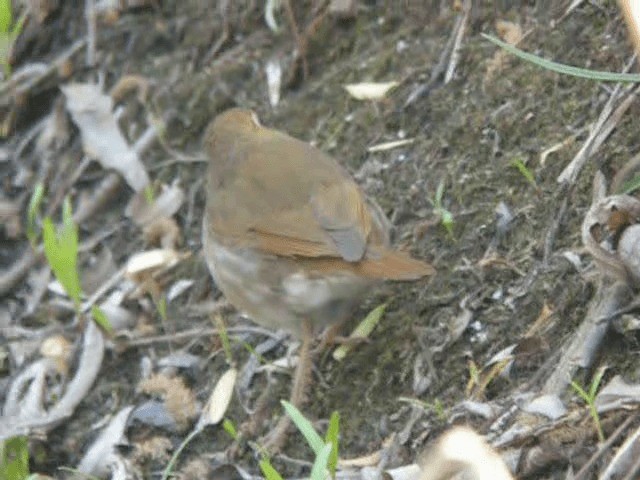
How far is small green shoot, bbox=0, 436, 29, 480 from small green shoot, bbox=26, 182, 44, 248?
0.97 m

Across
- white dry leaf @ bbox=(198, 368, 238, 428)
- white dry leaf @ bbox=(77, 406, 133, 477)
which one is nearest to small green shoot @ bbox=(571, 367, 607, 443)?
white dry leaf @ bbox=(198, 368, 238, 428)

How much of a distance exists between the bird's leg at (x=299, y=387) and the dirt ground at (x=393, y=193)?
0.04 meters

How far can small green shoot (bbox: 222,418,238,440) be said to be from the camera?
441 cm

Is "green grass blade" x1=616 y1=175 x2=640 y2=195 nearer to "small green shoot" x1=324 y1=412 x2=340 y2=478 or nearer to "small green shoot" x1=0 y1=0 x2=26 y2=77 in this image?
"small green shoot" x1=324 y1=412 x2=340 y2=478

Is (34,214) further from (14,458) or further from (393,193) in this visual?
(393,193)

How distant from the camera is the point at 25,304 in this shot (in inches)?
228

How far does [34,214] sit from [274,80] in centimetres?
103

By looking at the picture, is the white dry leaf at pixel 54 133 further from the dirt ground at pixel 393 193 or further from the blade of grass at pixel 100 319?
the blade of grass at pixel 100 319

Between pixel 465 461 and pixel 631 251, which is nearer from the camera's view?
pixel 465 461

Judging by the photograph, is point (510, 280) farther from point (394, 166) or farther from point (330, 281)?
point (394, 166)

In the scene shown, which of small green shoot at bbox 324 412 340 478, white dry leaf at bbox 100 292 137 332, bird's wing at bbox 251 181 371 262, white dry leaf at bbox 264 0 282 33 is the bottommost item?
white dry leaf at bbox 100 292 137 332

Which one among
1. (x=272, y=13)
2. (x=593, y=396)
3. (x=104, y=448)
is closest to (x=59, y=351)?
(x=104, y=448)

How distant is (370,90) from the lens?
216 inches

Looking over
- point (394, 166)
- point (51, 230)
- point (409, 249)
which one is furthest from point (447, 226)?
point (51, 230)
